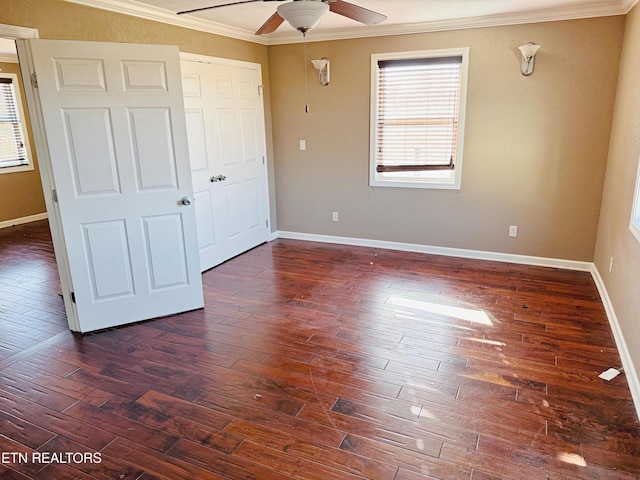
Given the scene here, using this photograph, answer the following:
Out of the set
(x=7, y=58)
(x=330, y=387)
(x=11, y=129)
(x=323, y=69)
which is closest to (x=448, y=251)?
(x=323, y=69)

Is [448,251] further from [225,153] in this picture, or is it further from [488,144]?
[225,153]

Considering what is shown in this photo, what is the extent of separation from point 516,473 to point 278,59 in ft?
15.8

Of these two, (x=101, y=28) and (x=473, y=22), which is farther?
(x=473, y=22)

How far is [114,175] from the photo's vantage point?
3.14 metres

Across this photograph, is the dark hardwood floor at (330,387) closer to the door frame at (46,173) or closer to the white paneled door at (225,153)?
the door frame at (46,173)

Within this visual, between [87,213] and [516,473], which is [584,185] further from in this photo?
[87,213]

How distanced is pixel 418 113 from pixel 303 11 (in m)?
2.64

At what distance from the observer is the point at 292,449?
6.88ft

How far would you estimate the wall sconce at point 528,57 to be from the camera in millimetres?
3986

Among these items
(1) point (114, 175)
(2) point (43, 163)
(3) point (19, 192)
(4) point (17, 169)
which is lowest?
(3) point (19, 192)

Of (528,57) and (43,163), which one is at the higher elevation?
(528,57)

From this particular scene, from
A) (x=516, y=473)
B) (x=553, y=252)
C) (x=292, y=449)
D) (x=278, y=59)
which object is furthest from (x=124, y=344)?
(x=553, y=252)

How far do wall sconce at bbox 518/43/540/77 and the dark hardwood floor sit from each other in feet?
6.60

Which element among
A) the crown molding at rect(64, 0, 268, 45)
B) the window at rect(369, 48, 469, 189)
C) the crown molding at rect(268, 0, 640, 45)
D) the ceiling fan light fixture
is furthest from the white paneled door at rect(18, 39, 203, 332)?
the window at rect(369, 48, 469, 189)
